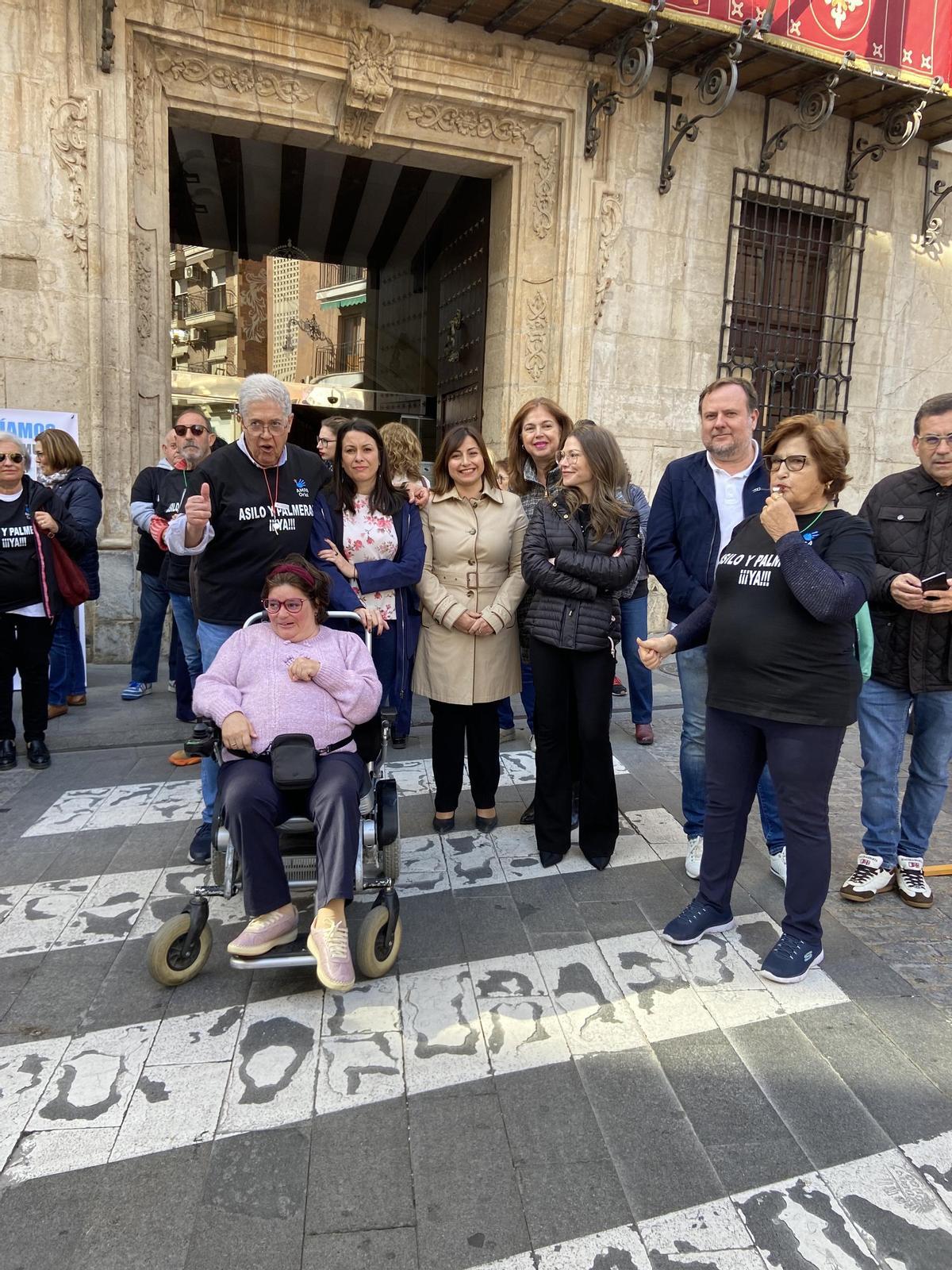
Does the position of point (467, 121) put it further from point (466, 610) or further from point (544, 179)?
point (466, 610)

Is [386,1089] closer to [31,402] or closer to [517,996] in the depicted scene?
[517,996]

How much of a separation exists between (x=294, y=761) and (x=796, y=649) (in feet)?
5.65

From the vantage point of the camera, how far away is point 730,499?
11.7 feet

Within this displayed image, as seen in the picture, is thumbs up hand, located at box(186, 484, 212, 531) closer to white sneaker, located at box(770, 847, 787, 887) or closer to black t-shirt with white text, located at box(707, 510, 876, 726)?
black t-shirt with white text, located at box(707, 510, 876, 726)

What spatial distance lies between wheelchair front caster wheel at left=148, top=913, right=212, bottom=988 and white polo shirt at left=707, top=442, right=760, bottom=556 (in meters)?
2.54

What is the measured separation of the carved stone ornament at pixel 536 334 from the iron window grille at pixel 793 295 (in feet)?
6.62

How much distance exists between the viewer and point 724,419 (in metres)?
3.38

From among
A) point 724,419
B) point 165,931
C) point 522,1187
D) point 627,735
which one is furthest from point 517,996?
point 627,735

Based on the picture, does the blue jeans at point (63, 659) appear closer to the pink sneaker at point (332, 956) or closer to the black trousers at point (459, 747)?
the black trousers at point (459, 747)

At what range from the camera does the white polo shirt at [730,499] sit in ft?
11.6

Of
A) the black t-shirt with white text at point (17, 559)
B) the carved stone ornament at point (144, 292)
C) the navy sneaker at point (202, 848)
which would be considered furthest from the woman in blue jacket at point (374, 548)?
the carved stone ornament at point (144, 292)

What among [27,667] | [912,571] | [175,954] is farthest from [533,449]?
[27,667]

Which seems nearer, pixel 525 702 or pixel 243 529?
pixel 243 529

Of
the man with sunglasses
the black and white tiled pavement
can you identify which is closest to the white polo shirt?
the black and white tiled pavement
